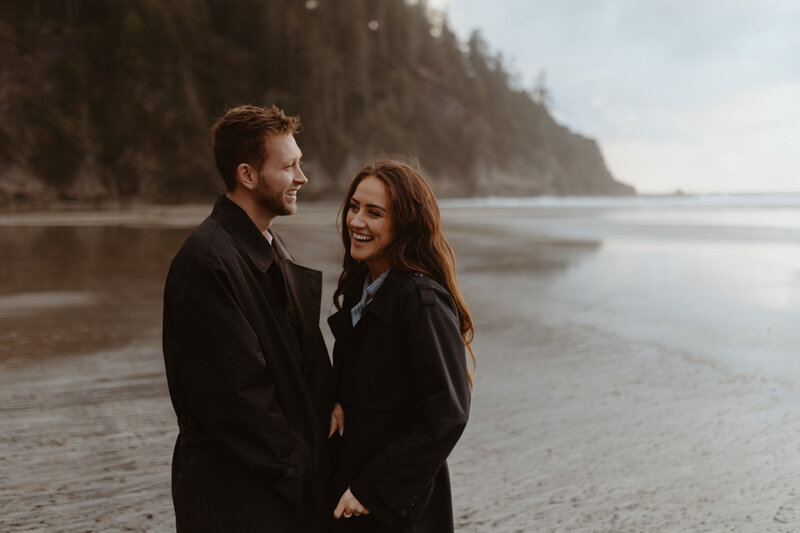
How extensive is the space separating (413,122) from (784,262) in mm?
58179

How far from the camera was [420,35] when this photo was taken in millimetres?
80750

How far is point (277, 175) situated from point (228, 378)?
0.68 meters

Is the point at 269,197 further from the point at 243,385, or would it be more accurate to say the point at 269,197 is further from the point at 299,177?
the point at 243,385

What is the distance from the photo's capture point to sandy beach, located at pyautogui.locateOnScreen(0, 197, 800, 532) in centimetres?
315

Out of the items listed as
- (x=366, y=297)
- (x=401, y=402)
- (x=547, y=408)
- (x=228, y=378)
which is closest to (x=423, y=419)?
(x=401, y=402)

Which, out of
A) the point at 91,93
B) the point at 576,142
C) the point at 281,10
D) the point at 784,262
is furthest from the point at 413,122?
the point at 576,142

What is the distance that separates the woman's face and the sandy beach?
1751 millimetres

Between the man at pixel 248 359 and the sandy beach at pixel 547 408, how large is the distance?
4.68 ft

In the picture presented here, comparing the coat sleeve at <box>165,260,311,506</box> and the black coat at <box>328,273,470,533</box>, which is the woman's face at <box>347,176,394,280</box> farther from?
the coat sleeve at <box>165,260,311,506</box>

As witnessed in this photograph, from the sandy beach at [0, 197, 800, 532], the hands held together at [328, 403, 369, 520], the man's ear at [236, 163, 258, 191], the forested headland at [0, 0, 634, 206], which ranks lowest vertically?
the sandy beach at [0, 197, 800, 532]

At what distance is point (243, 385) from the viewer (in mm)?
1698

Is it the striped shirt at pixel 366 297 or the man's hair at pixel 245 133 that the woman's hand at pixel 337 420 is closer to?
the striped shirt at pixel 366 297

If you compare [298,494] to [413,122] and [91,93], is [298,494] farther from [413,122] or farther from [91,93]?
[413,122]

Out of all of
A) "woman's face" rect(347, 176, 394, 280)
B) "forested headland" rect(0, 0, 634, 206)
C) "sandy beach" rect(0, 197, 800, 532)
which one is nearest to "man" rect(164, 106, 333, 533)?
"woman's face" rect(347, 176, 394, 280)
